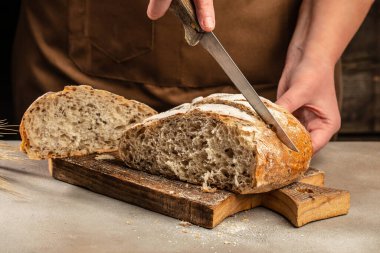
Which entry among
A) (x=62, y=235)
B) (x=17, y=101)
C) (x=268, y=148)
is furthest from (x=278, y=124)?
(x=17, y=101)

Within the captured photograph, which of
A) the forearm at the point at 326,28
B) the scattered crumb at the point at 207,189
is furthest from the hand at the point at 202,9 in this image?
the forearm at the point at 326,28

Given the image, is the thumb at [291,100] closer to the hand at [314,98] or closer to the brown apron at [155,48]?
the hand at [314,98]

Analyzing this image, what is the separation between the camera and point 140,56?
96.7 inches

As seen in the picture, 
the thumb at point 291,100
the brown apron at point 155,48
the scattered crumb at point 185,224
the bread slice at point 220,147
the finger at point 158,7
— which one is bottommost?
the scattered crumb at point 185,224

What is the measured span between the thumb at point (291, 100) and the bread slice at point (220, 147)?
0.19 meters

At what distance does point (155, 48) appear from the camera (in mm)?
2434

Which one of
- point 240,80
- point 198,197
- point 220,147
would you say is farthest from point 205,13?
point 198,197

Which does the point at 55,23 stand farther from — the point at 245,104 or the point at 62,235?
the point at 62,235

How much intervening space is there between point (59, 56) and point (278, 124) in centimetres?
→ 109

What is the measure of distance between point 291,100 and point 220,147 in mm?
443

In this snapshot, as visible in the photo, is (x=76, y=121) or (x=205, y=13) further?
(x=76, y=121)

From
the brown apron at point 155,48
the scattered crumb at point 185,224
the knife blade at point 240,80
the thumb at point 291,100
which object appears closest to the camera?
the scattered crumb at point 185,224

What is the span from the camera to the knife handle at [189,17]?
167 centimetres

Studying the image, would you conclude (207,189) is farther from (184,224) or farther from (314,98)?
(314,98)
